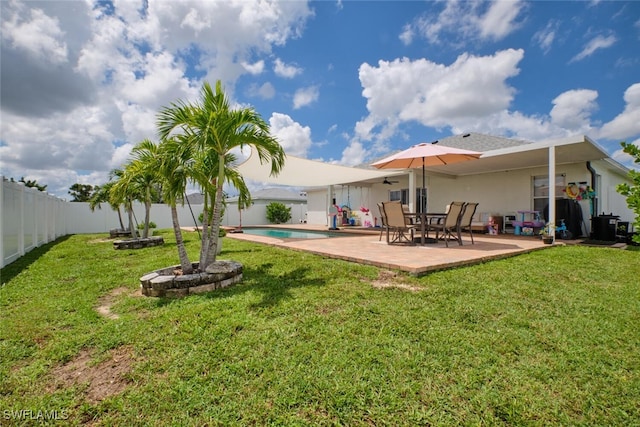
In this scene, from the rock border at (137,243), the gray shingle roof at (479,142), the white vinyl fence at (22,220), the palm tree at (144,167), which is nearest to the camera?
the palm tree at (144,167)

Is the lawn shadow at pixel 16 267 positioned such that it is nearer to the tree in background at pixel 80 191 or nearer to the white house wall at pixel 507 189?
the white house wall at pixel 507 189

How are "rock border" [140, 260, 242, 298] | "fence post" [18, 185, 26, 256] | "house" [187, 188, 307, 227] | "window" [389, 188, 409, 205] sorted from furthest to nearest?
"house" [187, 188, 307, 227]
"window" [389, 188, 409, 205]
"fence post" [18, 185, 26, 256]
"rock border" [140, 260, 242, 298]

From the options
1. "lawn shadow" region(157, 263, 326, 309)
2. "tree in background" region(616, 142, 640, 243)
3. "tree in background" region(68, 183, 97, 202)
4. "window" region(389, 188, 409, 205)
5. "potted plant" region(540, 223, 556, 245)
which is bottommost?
"lawn shadow" region(157, 263, 326, 309)

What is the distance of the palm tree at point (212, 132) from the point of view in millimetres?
4699

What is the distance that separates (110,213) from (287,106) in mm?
14440

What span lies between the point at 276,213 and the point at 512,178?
1709 centimetres

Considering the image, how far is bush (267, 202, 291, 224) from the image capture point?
24.8 m

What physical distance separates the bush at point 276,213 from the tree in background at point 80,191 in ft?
81.2

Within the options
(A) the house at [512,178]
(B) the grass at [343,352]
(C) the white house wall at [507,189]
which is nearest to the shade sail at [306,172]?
(A) the house at [512,178]

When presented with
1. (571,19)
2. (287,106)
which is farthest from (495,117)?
(287,106)

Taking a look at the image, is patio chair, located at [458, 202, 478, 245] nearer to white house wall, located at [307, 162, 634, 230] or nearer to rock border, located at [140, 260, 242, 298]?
white house wall, located at [307, 162, 634, 230]

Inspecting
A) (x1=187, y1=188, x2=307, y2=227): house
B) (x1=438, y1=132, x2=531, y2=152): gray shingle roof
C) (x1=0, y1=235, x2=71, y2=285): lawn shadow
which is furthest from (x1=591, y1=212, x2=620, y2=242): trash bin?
(x1=187, y1=188, x2=307, y2=227): house

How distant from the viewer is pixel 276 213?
24.8 m

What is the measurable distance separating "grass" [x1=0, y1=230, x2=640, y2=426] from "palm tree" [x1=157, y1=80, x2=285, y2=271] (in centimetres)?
174
